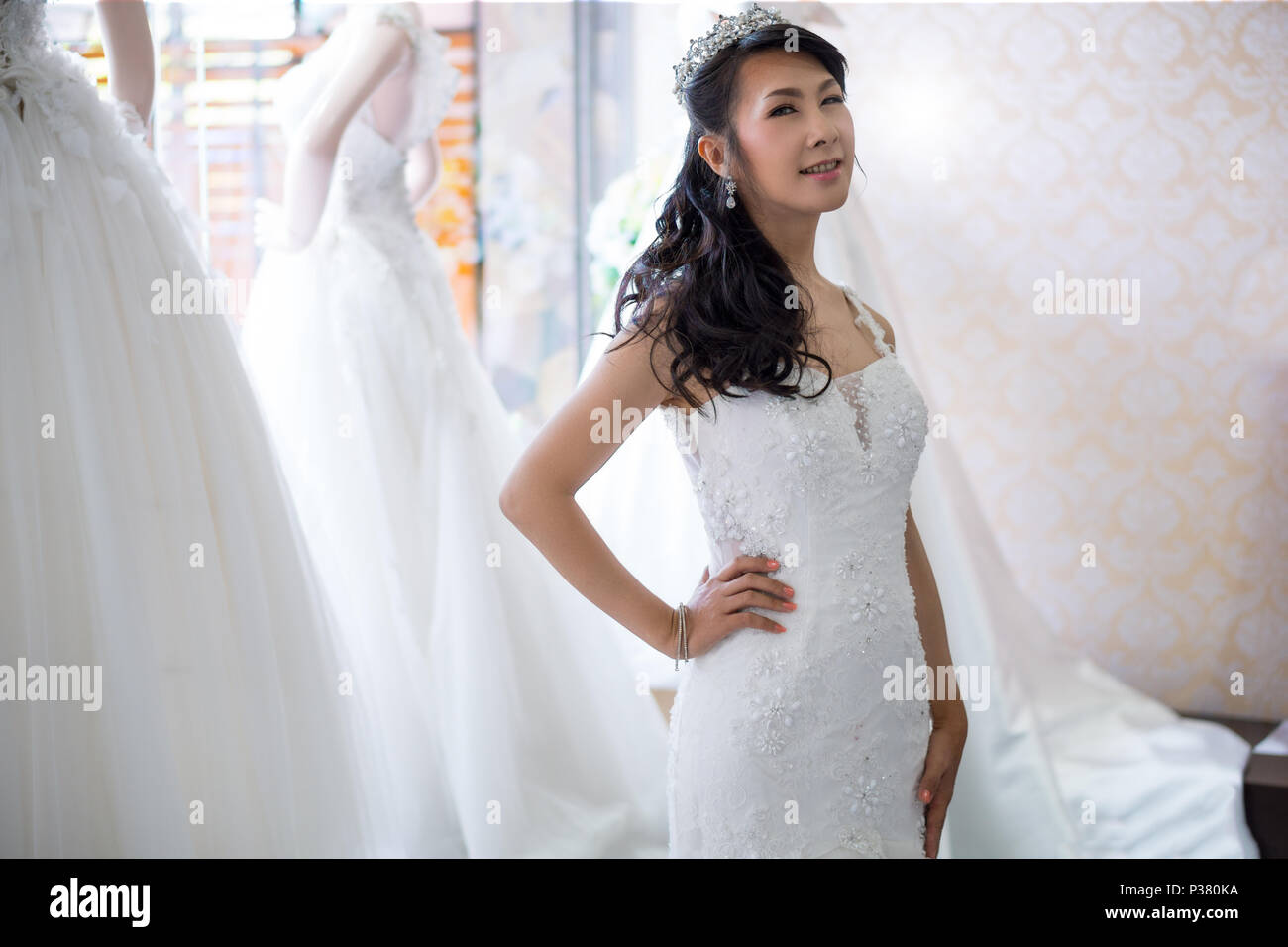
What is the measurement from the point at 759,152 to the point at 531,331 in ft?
11.6

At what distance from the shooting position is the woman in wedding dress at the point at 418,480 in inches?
92.0

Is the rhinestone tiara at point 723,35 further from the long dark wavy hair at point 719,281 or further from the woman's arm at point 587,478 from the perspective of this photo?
the woman's arm at point 587,478

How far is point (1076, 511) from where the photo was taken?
3.40 metres

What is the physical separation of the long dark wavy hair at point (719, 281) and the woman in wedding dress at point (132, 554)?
0.76 meters

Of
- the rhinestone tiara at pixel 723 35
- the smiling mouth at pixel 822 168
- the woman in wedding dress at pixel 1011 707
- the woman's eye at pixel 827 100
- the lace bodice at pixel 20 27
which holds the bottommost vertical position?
the woman in wedding dress at pixel 1011 707

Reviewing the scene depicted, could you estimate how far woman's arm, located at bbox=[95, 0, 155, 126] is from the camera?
188cm

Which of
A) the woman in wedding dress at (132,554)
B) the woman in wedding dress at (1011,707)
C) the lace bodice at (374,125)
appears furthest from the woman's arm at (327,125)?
the woman in wedding dress at (1011,707)

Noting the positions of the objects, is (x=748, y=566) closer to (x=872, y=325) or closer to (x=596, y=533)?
(x=596, y=533)

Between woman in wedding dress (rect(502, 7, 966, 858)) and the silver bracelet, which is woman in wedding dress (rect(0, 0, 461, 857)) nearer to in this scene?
woman in wedding dress (rect(502, 7, 966, 858))

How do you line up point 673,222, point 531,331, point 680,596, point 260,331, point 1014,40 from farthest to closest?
point 531,331, point 1014,40, point 680,596, point 260,331, point 673,222

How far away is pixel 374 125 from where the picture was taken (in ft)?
8.83

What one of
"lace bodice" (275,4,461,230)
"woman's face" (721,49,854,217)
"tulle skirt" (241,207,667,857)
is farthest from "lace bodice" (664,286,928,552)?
"lace bodice" (275,4,461,230)
